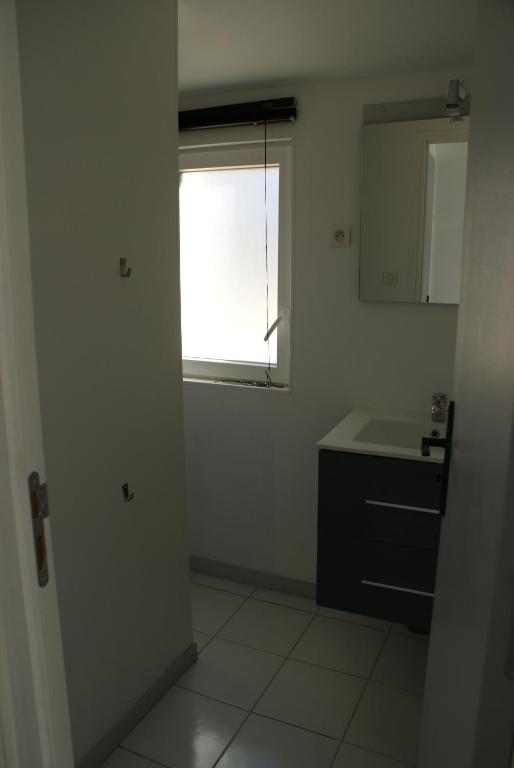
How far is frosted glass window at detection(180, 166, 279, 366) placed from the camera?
2799mm

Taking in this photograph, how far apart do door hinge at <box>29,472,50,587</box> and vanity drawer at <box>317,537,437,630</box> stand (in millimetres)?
1523

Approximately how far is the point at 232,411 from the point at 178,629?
103 centimetres

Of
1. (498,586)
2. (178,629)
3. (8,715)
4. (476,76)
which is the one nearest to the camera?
(498,586)

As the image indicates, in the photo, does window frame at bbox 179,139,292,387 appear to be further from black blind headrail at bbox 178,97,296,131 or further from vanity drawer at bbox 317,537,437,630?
vanity drawer at bbox 317,537,437,630

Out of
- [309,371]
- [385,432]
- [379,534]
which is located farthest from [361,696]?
[309,371]

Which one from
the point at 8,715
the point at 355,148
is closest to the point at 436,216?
the point at 355,148

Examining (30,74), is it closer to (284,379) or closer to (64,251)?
(64,251)

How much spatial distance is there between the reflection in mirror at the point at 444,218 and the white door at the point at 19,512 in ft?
6.04

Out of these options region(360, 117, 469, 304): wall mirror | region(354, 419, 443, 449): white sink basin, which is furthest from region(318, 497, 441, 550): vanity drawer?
region(360, 117, 469, 304): wall mirror

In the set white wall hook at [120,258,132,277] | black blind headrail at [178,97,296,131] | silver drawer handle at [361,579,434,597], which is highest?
black blind headrail at [178,97,296,131]

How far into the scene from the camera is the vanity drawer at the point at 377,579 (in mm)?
2227

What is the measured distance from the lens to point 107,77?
5.44 ft

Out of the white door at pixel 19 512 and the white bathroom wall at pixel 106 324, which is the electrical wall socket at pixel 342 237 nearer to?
the white bathroom wall at pixel 106 324

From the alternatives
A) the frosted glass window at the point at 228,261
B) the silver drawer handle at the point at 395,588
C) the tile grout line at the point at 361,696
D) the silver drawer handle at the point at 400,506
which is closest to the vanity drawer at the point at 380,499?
the silver drawer handle at the point at 400,506
